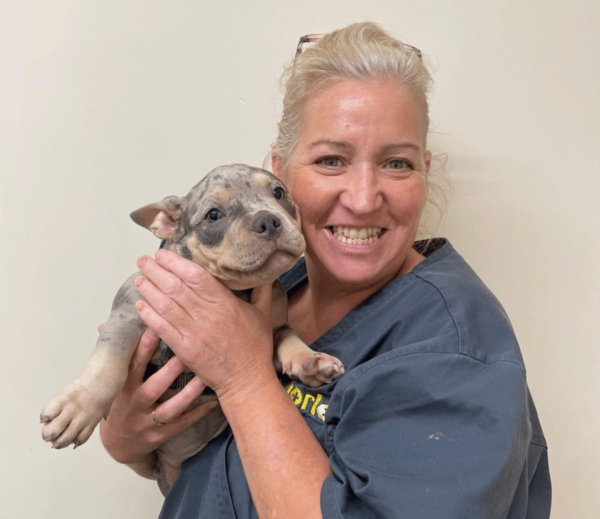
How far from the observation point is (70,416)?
65.2 inches

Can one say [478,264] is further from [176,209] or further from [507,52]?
[176,209]

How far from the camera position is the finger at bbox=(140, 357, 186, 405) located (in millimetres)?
1905

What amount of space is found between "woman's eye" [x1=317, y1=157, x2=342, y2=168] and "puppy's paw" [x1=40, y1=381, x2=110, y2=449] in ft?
3.74

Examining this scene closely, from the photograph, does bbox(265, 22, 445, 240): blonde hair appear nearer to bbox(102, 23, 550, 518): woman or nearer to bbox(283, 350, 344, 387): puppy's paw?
bbox(102, 23, 550, 518): woman

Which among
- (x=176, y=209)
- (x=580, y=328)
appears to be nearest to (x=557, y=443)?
(x=580, y=328)

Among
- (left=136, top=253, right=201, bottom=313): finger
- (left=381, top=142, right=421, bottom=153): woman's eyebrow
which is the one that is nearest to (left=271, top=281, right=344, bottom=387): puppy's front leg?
(left=136, top=253, right=201, bottom=313): finger

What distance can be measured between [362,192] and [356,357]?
1.88ft

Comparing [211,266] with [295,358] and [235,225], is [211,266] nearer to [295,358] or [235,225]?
[235,225]

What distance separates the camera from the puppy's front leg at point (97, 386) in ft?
5.39

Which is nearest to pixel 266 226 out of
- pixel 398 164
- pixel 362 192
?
pixel 362 192

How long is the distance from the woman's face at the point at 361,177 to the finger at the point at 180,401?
2.13 ft

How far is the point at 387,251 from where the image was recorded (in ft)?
6.56

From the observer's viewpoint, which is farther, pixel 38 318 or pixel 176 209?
pixel 38 318

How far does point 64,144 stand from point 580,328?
9.51ft
